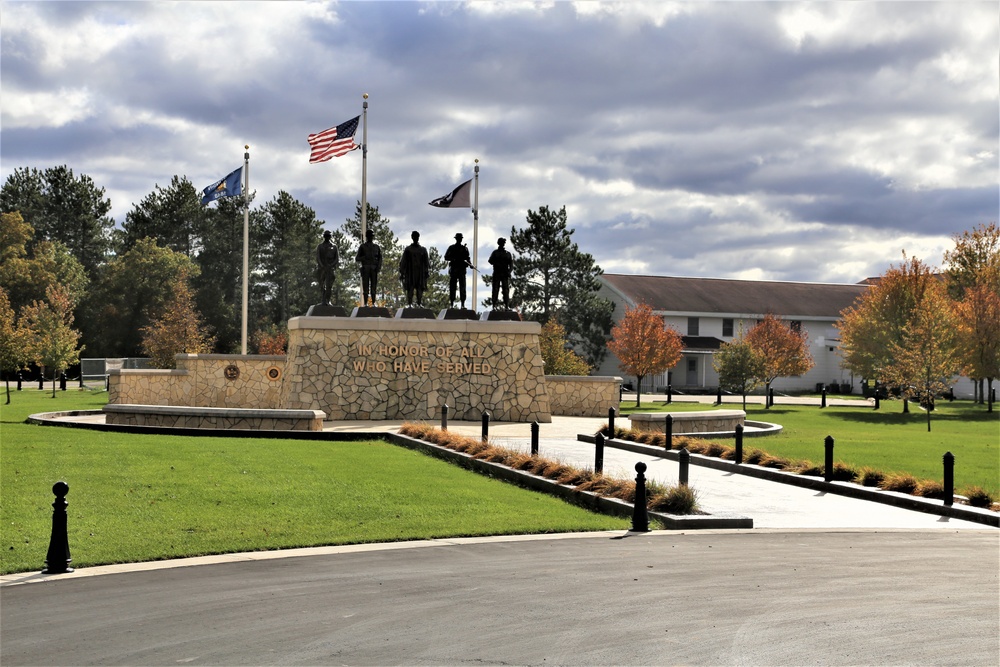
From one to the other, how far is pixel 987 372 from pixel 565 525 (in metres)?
40.9

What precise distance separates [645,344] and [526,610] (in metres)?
40.5

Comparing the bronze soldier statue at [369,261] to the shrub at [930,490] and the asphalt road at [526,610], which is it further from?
the asphalt road at [526,610]

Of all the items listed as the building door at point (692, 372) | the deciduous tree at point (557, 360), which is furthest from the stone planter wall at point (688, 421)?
the building door at point (692, 372)

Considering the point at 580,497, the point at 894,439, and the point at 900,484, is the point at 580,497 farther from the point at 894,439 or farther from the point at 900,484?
the point at 894,439

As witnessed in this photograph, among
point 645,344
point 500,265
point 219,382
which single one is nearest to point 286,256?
point 645,344

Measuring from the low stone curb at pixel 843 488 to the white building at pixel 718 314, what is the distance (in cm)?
4042

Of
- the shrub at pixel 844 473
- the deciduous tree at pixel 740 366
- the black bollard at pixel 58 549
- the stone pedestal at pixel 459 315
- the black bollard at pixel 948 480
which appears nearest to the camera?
the black bollard at pixel 58 549

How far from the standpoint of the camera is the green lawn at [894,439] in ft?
64.0

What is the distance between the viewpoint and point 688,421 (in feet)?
81.4

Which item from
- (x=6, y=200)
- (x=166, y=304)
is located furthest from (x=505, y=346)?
(x=6, y=200)

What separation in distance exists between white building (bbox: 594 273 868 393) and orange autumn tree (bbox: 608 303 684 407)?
11817 mm

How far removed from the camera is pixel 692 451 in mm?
20938

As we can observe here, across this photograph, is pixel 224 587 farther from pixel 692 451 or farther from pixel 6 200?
pixel 6 200

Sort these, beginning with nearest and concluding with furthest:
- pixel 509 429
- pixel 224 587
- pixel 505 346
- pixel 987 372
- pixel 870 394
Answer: pixel 224 587, pixel 509 429, pixel 505 346, pixel 987 372, pixel 870 394
